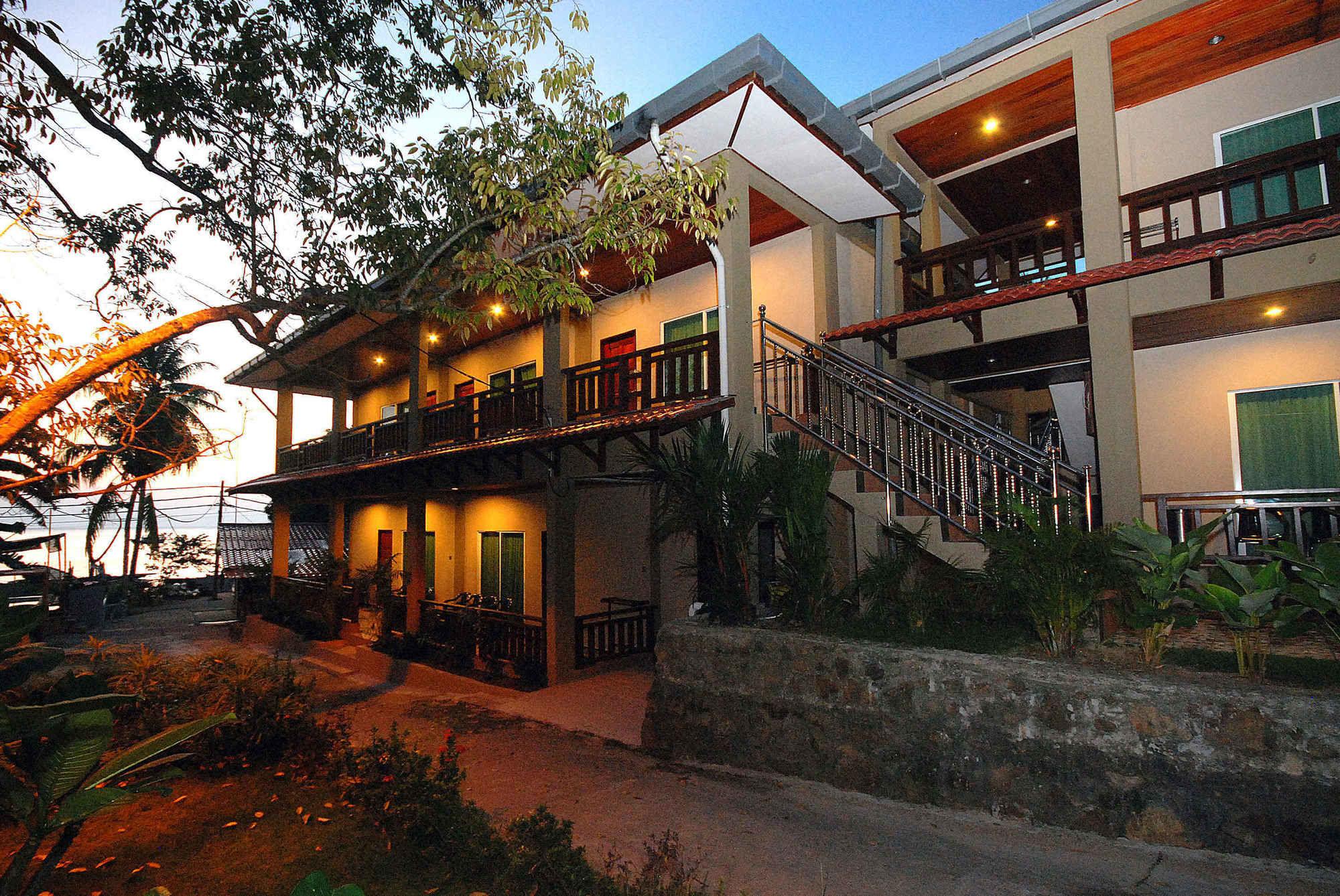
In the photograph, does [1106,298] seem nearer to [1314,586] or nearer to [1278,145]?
[1278,145]

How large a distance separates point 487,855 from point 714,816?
Answer: 1905 millimetres

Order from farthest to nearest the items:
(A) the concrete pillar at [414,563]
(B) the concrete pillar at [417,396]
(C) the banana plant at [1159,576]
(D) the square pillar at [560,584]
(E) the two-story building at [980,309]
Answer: (B) the concrete pillar at [417,396], (A) the concrete pillar at [414,563], (D) the square pillar at [560,584], (E) the two-story building at [980,309], (C) the banana plant at [1159,576]

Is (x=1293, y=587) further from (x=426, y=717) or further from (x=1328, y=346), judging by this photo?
(x=426, y=717)

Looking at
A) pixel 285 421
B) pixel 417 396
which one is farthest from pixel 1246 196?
pixel 285 421

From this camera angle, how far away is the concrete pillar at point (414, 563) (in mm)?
12469

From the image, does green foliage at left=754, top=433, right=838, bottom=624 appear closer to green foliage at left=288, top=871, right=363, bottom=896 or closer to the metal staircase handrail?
the metal staircase handrail

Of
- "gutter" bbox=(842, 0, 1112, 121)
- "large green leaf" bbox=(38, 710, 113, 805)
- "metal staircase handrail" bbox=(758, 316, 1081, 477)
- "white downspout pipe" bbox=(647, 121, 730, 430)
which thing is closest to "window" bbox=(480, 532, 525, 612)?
"white downspout pipe" bbox=(647, 121, 730, 430)

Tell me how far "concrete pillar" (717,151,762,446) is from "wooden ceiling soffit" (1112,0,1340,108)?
4.77 m

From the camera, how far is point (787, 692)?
5.78 metres

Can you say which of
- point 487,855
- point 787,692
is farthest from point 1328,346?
point 487,855

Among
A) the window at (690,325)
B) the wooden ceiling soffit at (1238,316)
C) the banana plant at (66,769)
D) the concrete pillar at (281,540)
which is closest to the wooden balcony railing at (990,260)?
the wooden ceiling soffit at (1238,316)

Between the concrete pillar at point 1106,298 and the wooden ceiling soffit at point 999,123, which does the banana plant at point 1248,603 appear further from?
the wooden ceiling soffit at point 999,123

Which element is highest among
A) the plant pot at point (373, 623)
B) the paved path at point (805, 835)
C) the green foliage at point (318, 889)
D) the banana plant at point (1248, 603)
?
the banana plant at point (1248, 603)

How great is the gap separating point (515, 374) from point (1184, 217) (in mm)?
11710
